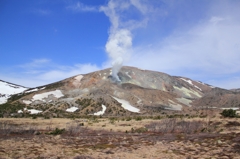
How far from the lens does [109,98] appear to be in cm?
8575

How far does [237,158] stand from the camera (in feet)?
36.2

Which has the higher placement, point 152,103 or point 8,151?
point 152,103

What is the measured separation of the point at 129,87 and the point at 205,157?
321 feet

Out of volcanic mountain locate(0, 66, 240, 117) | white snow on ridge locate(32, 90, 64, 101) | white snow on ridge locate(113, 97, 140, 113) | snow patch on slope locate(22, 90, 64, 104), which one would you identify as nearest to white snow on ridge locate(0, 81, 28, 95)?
volcanic mountain locate(0, 66, 240, 117)

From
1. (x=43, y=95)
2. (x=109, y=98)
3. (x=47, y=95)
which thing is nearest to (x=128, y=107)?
(x=109, y=98)

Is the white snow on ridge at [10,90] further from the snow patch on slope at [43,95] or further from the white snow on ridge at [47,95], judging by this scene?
the snow patch on slope at [43,95]

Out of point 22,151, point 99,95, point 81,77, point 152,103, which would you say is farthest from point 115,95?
point 22,151

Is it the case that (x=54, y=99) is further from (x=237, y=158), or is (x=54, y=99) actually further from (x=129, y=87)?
(x=237, y=158)

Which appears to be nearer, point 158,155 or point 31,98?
point 158,155

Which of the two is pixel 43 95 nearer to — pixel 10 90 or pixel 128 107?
pixel 128 107

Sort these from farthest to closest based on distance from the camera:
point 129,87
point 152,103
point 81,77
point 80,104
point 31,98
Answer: point 81,77 → point 129,87 → point 152,103 → point 31,98 → point 80,104

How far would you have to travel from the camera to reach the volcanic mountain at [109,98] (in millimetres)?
73000

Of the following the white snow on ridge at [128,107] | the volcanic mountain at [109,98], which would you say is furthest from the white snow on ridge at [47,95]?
the white snow on ridge at [128,107]

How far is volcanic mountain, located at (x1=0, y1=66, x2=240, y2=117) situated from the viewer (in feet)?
240
